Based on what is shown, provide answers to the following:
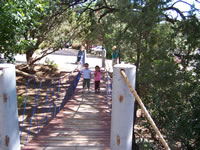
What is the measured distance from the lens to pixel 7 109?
5.34 feet

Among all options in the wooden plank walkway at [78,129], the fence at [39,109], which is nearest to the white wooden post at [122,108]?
the wooden plank walkway at [78,129]

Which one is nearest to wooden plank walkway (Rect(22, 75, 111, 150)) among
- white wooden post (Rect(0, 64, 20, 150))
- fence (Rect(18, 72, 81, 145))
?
fence (Rect(18, 72, 81, 145))

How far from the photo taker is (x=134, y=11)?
540 centimetres

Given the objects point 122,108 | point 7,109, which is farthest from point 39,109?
point 122,108

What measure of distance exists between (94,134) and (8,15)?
2.80 meters

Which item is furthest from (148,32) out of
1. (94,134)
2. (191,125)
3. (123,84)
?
(123,84)

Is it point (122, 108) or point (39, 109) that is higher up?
point (122, 108)

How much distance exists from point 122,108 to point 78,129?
9.27ft

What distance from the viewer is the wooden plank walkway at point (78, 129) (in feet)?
10.8

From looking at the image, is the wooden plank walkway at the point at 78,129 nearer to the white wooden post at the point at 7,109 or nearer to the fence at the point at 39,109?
the fence at the point at 39,109

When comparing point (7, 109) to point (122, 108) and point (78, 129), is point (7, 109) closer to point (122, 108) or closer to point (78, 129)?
point (122, 108)

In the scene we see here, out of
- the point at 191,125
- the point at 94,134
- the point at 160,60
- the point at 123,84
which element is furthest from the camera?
the point at 160,60

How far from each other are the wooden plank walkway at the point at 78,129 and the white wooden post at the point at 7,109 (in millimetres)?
1514

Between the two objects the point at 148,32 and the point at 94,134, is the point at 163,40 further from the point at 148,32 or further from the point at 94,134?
the point at 94,134
